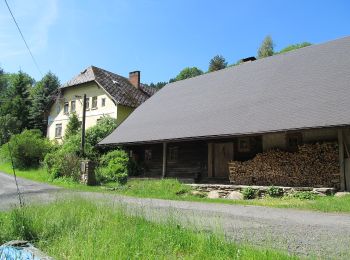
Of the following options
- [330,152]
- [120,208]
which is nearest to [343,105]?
[330,152]

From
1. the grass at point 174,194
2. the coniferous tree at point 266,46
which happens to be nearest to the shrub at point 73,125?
the grass at point 174,194

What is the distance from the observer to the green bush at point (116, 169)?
2335 centimetres

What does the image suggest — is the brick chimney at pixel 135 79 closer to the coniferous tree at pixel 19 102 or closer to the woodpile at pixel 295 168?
the coniferous tree at pixel 19 102

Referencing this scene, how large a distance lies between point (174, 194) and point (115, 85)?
989 inches

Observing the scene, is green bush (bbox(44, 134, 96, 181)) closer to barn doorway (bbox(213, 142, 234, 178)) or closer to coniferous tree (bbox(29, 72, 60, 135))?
barn doorway (bbox(213, 142, 234, 178))

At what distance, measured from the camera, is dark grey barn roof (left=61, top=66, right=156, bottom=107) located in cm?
3890

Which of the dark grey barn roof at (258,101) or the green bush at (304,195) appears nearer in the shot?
the green bush at (304,195)

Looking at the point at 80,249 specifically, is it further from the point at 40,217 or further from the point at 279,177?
the point at 279,177

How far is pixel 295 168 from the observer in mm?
17047

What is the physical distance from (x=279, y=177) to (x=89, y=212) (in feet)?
38.9

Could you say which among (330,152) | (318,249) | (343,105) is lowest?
(318,249)

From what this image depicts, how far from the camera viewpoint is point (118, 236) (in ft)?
19.8

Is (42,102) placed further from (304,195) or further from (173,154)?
(304,195)

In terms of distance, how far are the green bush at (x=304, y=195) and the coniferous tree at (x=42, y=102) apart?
37.4 m
